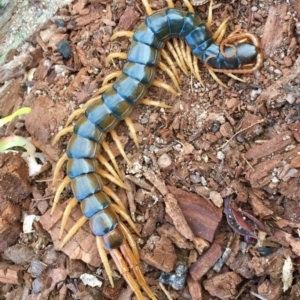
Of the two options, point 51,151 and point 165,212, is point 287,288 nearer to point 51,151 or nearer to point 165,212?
point 165,212

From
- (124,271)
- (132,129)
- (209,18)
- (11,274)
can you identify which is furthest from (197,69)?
(11,274)

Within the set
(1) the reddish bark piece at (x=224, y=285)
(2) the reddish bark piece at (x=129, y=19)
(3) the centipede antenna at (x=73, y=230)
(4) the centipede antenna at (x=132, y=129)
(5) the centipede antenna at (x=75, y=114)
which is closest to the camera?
(1) the reddish bark piece at (x=224, y=285)

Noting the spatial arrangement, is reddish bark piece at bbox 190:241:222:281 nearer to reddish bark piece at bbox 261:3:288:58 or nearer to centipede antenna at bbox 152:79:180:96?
centipede antenna at bbox 152:79:180:96

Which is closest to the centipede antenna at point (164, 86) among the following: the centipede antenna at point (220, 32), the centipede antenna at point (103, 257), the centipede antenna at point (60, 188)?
the centipede antenna at point (220, 32)

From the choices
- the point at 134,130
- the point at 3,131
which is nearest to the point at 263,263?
the point at 134,130

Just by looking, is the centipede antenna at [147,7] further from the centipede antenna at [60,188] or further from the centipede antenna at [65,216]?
the centipede antenna at [65,216]

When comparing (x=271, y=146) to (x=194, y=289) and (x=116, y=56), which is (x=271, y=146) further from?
(x=116, y=56)
